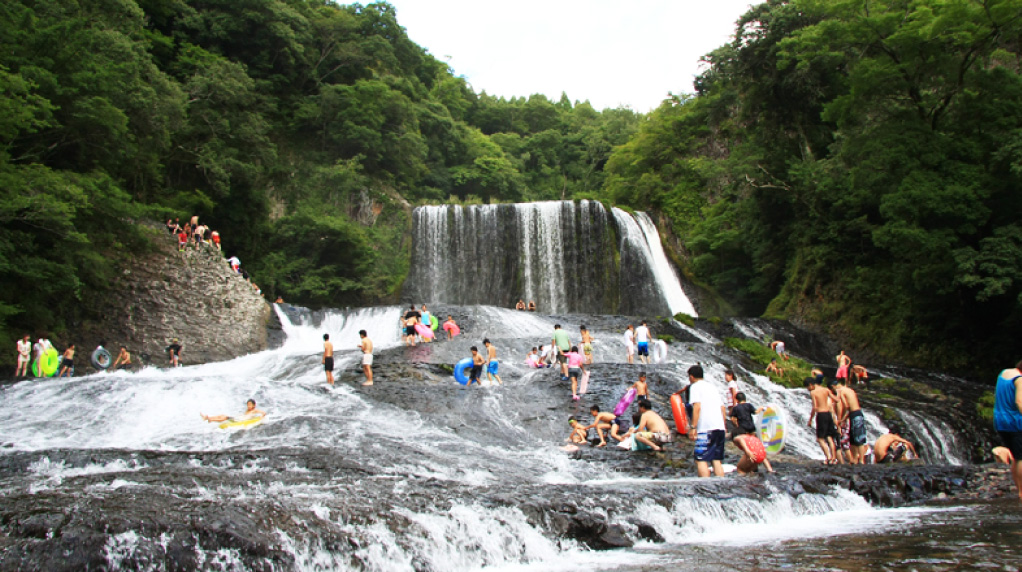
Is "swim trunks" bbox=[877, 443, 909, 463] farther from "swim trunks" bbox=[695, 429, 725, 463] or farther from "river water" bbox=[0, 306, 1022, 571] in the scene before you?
Result: "swim trunks" bbox=[695, 429, 725, 463]

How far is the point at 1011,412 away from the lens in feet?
16.0

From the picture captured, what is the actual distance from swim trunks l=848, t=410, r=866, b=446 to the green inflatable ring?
16.3 m

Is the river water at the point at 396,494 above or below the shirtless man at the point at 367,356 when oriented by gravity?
below

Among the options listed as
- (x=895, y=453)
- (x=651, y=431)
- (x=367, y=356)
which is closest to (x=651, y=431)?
(x=651, y=431)

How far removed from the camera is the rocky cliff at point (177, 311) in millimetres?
17078

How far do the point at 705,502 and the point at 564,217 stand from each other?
2570 centimetres

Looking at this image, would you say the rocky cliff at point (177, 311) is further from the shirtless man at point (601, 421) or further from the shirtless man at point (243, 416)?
the shirtless man at point (601, 421)

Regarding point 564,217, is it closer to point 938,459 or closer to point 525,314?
point 525,314

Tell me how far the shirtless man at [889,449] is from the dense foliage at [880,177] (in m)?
8.07

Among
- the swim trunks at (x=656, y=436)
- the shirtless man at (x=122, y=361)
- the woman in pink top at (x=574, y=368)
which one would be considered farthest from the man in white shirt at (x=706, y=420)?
the shirtless man at (x=122, y=361)

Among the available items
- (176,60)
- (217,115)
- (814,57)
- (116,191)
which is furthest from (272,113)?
(814,57)

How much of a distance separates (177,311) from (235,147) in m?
11.9

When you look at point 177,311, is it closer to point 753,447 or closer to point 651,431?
point 651,431

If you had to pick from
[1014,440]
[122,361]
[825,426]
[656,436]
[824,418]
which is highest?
[122,361]
